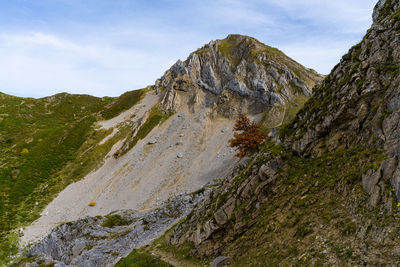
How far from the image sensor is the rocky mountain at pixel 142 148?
155ft

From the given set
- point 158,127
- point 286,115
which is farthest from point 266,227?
point 158,127

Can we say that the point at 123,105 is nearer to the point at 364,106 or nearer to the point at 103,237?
the point at 103,237

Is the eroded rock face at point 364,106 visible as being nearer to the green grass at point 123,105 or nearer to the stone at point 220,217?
the stone at point 220,217

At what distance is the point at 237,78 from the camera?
84.7 meters

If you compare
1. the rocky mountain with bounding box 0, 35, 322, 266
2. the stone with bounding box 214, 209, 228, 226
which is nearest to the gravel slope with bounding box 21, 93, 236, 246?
the rocky mountain with bounding box 0, 35, 322, 266

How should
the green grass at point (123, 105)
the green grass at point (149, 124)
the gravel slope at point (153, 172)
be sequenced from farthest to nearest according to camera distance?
the green grass at point (123, 105), the green grass at point (149, 124), the gravel slope at point (153, 172)

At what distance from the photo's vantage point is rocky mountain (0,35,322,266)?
47.1 metres

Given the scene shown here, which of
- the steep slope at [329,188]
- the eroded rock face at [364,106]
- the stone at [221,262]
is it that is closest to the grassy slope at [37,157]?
the stone at [221,262]

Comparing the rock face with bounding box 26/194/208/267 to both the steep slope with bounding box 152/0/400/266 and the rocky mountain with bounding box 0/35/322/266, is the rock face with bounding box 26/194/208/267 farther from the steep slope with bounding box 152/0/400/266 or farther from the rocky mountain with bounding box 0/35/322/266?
the steep slope with bounding box 152/0/400/266

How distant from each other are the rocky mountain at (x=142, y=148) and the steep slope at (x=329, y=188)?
53.4 ft

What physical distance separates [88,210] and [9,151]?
52.0 m

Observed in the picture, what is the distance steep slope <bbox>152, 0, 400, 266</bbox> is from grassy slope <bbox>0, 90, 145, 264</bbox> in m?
47.0

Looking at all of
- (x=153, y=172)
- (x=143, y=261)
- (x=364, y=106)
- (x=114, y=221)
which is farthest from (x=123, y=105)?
(x=364, y=106)

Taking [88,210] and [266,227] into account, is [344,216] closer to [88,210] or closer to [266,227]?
[266,227]
